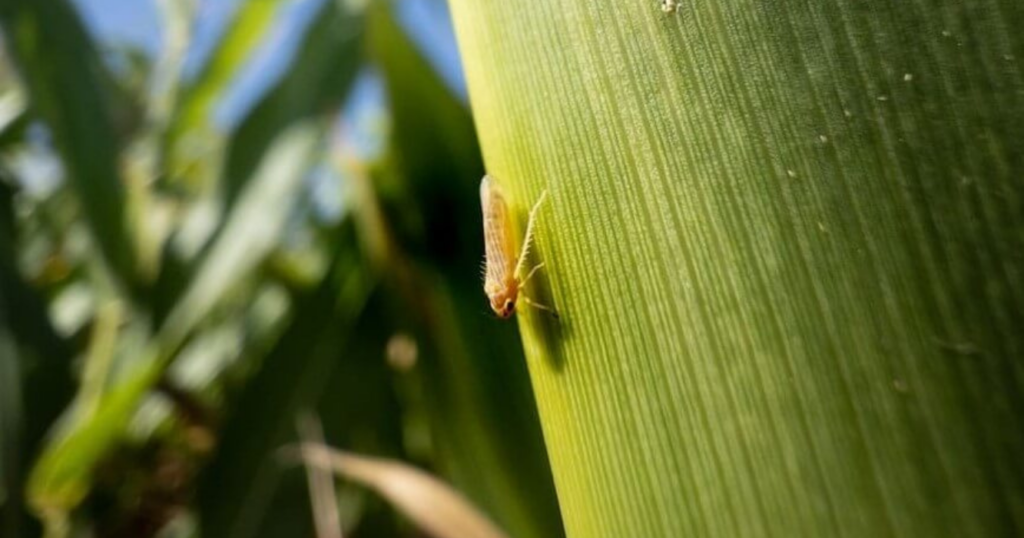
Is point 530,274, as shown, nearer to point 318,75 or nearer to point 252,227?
point 252,227

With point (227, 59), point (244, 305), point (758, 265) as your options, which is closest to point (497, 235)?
point (758, 265)

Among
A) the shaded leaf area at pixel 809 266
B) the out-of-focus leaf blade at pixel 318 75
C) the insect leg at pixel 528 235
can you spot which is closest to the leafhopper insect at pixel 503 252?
the insect leg at pixel 528 235

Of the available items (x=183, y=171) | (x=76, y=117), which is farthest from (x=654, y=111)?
(x=183, y=171)

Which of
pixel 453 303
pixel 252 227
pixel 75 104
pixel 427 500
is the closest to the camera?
pixel 427 500

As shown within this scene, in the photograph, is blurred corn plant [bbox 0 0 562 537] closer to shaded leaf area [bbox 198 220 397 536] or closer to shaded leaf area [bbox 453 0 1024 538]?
shaded leaf area [bbox 198 220 397 536]

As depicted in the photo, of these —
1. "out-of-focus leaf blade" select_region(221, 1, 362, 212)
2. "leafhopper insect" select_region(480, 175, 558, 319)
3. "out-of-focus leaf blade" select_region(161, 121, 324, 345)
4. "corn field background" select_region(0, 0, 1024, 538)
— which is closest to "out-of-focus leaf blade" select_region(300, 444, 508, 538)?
"corn field background" select_region(0, 0, 1024, 538)

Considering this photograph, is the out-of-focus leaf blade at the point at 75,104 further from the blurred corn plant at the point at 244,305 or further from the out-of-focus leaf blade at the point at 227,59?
the out-of-focus leaf blade at the point at 227,59
